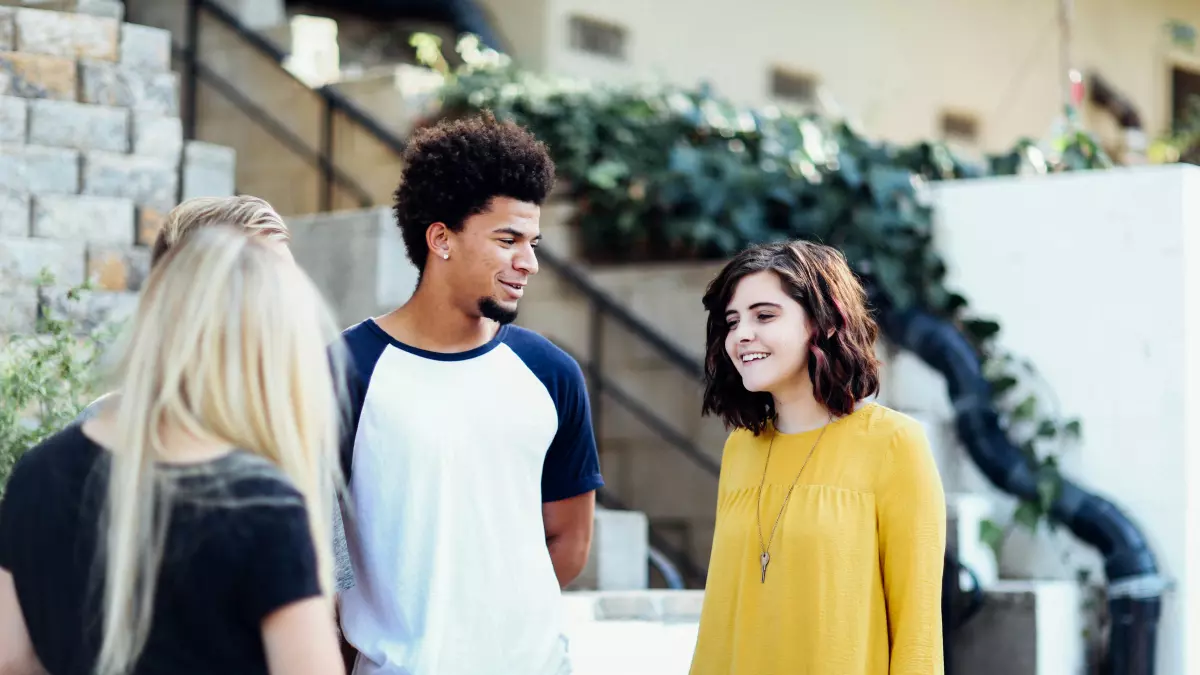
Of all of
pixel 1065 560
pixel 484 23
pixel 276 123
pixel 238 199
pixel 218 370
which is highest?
pixel 484 23

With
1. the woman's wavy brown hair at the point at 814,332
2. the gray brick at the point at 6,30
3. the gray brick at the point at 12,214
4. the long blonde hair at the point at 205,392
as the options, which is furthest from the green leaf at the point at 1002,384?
the long blonde hair at the point at 205,392

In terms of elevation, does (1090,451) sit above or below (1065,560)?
above

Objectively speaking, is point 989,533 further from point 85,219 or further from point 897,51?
point 897,51

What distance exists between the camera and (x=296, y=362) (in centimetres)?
183

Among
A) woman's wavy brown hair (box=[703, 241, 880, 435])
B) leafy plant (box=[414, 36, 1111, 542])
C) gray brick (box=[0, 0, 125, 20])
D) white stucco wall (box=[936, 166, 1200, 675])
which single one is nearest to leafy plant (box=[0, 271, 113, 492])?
woman's wavy brown hair (box=[703, 241, 880, 435])

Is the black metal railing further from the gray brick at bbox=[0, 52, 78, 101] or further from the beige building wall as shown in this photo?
the beige building wall

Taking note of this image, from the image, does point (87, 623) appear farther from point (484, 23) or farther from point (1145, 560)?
point (484, 23)

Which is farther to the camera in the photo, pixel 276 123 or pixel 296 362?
pixel 276 123

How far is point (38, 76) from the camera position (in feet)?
18.6

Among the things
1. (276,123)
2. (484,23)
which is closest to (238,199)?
(276,123)

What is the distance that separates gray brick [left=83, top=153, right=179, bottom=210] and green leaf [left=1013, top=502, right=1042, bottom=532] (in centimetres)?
349

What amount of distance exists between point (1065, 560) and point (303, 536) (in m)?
4.73

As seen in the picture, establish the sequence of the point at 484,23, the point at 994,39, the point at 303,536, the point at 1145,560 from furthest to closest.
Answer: the point at 994,39, the point at 484,23, the point at 1145,560, the point at 303,536

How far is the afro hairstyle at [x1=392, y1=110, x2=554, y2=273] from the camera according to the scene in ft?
8.96
